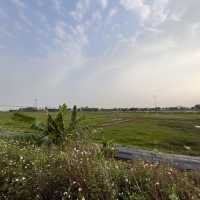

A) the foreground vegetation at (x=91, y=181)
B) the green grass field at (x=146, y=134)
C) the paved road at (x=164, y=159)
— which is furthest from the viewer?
the green grass field at (x=146, y=134)

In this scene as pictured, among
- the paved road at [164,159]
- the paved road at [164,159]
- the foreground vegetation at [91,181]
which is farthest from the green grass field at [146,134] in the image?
the foreground vegetation at [91,181]

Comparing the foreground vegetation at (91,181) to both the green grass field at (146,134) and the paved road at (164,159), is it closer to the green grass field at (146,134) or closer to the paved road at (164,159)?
the paved road at (164,159)

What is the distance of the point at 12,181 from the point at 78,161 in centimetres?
121

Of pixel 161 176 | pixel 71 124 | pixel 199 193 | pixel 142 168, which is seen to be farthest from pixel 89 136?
→ pixel 199 193

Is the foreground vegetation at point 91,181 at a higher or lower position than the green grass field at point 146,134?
higher

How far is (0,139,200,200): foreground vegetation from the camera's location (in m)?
3.59

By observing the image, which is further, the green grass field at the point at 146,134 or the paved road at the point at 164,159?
the green grass field at the point at 146,134

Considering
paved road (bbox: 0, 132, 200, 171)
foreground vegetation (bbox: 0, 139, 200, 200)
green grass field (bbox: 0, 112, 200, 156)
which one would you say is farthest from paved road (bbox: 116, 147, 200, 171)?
green grass field (bbox: 0, 112, 200, 156)

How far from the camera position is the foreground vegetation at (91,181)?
359cm

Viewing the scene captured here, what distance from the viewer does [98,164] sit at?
14.0 feet

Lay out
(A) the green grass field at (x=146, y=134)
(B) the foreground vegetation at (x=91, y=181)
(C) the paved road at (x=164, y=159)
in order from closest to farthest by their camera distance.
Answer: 1. (B) the foreground vegetation at (x=91, y=181)
2. (C) the paved road at (x=164, y=159)
3. (A) the green grass field at (x=146, y=134)

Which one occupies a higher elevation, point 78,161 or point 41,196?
point 78,161

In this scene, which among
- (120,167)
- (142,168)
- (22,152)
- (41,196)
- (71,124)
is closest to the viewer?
(41,196)

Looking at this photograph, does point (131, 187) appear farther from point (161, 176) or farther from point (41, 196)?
point (41, 196)
